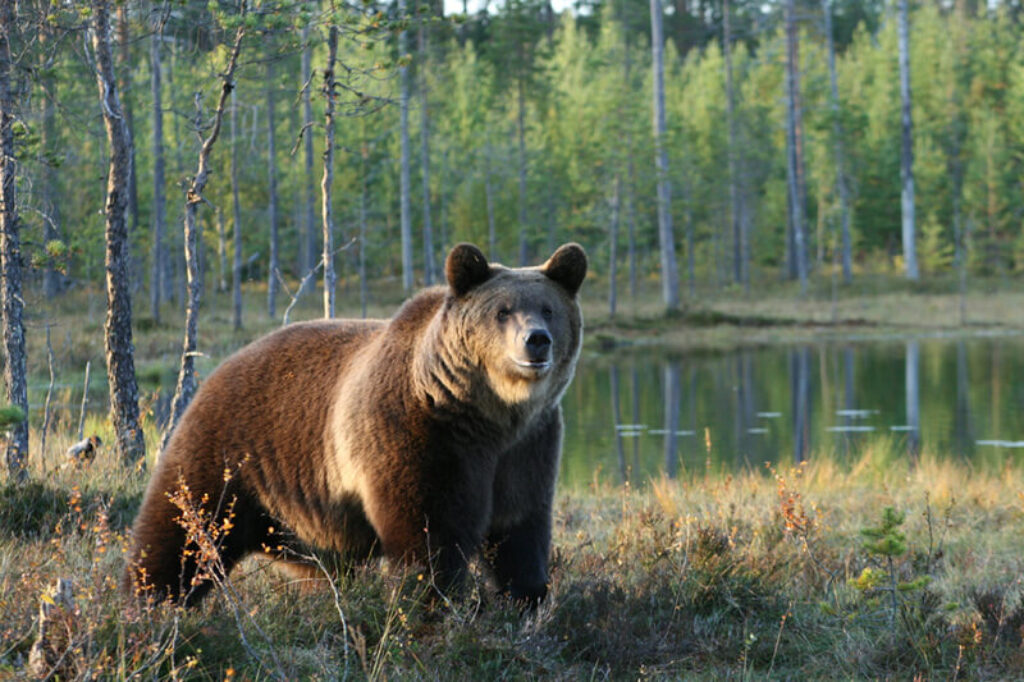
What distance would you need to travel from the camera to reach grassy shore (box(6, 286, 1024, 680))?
14.0 ft

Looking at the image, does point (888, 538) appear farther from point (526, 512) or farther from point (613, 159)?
point (613, 159)

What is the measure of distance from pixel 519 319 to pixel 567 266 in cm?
49

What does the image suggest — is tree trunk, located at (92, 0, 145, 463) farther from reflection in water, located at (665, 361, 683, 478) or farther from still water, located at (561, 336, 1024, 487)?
reflection in water, located at (665, 361, 683, 478)

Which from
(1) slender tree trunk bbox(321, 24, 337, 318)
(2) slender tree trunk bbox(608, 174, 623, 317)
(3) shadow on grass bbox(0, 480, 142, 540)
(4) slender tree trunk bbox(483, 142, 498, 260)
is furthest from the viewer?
(4) slender tree trunk bbox(483, 142, 498, 260)

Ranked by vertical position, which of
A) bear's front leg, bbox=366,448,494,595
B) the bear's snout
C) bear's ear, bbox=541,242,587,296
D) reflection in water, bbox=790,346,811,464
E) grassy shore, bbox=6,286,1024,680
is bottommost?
reflection in water, bbox=790,346,811,464

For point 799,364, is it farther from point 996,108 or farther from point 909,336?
point 996,108

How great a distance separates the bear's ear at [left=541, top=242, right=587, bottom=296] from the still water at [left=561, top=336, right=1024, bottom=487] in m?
4.46

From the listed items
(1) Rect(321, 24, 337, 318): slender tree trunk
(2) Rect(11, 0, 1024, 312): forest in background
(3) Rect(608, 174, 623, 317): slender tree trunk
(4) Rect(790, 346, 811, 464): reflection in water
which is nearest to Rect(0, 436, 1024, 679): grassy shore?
(1) Rect(321, 24, 337, 318): slender tree trunk

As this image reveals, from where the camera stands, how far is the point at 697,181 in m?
54.8

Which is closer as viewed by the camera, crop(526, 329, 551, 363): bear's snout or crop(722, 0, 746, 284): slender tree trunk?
crop(526, 329, 551, 363): bear's snout

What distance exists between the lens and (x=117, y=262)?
900 cm

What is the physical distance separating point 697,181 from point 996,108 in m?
23.2

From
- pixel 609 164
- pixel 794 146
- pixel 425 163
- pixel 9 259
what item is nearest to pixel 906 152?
pixel 794 146

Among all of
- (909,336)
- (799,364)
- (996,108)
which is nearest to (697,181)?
(909,336)
